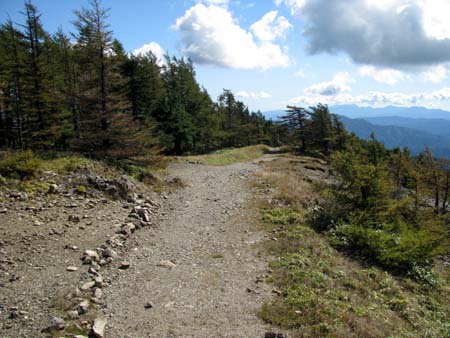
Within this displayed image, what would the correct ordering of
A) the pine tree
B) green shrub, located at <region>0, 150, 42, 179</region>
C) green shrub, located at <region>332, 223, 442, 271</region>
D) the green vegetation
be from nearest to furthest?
1. green shrub, located at <region>332, 223, 442, 271</region>
2. green shrub, located at <region>0, 150, 42, 179</region>
3. the green vegetation
4. the pine tree

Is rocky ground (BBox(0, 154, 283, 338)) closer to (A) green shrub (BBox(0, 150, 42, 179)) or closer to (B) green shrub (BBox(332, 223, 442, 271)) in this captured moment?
(A) green shrub (BBox(0, 150, 42, 179))

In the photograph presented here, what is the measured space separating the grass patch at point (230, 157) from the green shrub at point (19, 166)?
65.7ft

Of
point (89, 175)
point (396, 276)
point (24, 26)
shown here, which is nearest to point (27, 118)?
point (24, 26)

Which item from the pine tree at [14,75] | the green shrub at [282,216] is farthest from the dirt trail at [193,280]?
the pine tree at [14,75]

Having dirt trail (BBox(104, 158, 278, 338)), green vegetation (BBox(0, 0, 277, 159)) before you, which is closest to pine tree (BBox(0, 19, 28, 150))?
green vegetation (BBox(0, 0, 277, 159))

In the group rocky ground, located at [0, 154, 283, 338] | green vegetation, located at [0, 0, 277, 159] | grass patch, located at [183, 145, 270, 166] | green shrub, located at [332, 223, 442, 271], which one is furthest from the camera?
grass patch, located at [183, 145, 270, 166]

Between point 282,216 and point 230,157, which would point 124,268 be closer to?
point 282,216

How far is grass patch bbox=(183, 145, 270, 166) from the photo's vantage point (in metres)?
33.7

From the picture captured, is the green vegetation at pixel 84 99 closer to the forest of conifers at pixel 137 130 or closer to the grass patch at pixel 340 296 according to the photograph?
the forest of conifers at pixel 137 130

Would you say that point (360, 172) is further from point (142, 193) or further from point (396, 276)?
point (142, 193)

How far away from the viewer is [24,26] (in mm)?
22625

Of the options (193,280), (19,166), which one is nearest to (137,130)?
(19,166)

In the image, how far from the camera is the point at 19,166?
41.1 ft

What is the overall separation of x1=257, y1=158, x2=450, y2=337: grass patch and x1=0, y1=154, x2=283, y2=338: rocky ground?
65 centimetres
